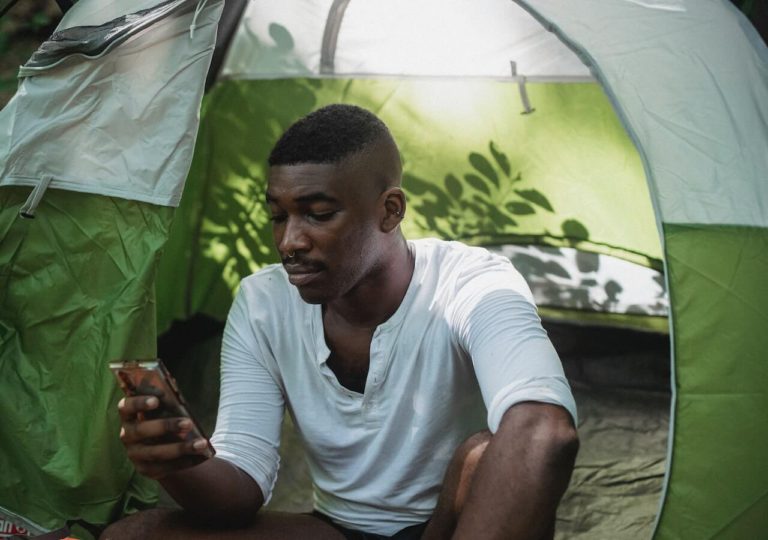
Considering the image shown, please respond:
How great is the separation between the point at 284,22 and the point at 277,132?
0.34m

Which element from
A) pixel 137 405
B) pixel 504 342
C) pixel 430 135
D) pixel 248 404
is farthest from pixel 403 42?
pixel 137 405

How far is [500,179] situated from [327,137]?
135 cm

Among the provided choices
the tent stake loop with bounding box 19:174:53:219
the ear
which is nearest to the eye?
the ear

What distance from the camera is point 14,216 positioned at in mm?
2055

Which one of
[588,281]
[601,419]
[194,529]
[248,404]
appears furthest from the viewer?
[588,281]

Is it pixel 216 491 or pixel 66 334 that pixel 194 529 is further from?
pixel 66 334

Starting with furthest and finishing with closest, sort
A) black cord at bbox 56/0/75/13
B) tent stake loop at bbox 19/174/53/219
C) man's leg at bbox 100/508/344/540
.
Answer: black cord at bbox 56/0/75/13 → tent stake loop at bbox 19/174/53/219 → man's leg at bbox 100/508/344/540

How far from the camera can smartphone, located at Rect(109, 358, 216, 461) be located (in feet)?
4.61

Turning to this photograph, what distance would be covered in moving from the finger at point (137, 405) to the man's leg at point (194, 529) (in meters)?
0.33

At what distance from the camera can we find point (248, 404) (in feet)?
5.94

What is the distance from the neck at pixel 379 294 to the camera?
1.81 metres

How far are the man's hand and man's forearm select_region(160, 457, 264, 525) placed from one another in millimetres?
147

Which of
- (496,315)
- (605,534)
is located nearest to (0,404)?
(496,315)

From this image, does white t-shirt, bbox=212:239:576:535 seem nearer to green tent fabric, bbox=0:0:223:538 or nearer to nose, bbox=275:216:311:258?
nose, bbox=275:216:311:258
